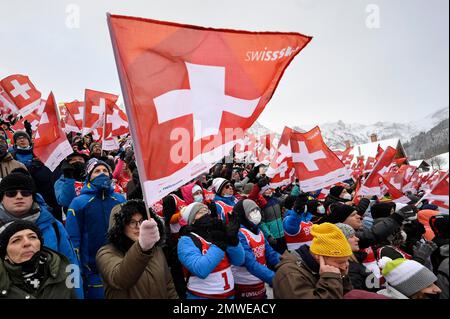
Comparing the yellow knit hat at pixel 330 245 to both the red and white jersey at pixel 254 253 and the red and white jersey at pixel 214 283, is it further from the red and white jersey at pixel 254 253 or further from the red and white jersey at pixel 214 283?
the red and white jersey at pixel 254 253

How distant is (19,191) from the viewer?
9.47 ft

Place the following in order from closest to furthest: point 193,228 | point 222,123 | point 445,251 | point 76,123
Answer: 1. point 445,251
2. point 222,123
3. point 193,228
4. point 76,123

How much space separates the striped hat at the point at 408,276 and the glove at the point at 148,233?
6.53 feet

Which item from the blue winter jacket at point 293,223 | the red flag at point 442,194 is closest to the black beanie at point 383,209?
the blue winter jacket at point 293,223

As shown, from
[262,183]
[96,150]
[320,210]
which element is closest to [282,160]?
[320,210]

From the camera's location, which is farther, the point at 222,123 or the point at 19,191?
the point at 19,191

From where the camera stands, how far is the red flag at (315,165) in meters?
5.89

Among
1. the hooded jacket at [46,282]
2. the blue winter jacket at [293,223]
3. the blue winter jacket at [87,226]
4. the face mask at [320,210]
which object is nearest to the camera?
the hooded jacket at [46,282]

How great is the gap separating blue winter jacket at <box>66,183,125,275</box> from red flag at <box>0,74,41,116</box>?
746 cm

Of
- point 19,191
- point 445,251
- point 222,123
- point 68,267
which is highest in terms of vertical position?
point 222,123

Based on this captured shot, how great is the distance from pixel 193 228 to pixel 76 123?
1063 centimetres
